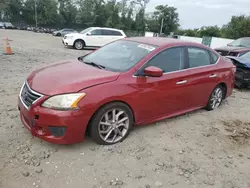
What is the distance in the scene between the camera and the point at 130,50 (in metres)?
4.08

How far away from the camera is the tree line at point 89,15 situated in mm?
56938

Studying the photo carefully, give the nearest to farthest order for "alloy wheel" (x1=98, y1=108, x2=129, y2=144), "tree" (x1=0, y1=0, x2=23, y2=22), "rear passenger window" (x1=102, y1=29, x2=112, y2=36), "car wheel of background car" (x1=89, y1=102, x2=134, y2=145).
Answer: "car wheel of background car" (x1=89, y1=102, x2=134, y2=145)
"alloy wheel" (x1=98, y1=108, x2=129, y2=144)
"rear passenger window" (x1=102, y1=29, x2=112, y2=36)
"tree" (x1=0, y1=0, x2=23, y2=22)

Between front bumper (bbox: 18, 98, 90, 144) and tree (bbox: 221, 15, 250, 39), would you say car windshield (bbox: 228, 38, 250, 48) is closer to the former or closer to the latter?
front bumper (bbox: 18, 98, 90, 144)

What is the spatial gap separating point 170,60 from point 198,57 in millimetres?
871

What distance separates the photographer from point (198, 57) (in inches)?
183

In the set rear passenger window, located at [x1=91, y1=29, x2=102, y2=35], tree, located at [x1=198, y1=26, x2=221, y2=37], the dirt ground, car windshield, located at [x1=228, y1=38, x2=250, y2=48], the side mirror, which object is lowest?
the dirt ground

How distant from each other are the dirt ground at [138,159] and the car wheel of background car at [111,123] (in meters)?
0.13

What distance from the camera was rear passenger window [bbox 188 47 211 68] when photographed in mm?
4430

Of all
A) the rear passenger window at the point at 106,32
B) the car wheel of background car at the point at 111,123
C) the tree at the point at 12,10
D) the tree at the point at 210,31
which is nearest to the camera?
Answer: the car wheel of background car at the point at 111,123

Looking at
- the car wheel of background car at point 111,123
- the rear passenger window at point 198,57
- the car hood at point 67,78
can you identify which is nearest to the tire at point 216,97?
the rear passenger window at point 198,57

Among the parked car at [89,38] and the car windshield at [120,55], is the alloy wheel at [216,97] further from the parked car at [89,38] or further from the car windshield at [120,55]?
the parked car at [89,38]

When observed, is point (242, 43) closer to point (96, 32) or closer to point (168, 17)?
point (96, 32)

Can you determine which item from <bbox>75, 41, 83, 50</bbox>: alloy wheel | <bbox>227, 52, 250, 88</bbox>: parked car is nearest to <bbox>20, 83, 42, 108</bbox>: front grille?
<bbox>227, 52, 250, 88</bbox>: parked car

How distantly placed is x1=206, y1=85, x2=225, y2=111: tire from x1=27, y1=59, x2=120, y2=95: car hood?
259 cm
